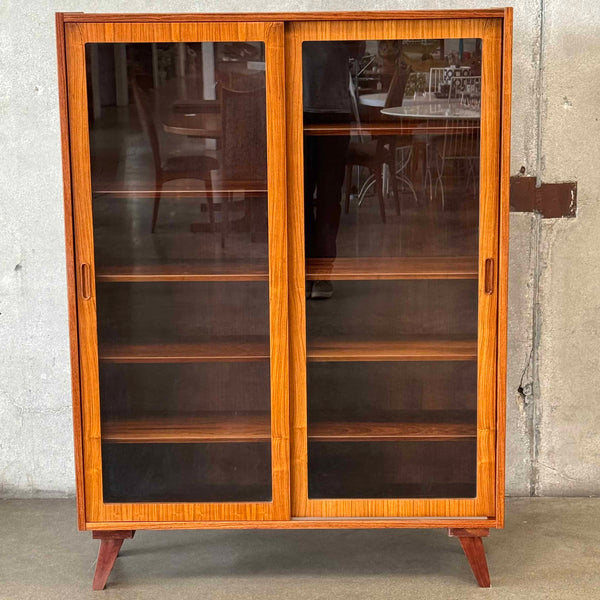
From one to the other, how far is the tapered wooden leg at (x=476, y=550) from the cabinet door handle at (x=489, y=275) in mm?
715

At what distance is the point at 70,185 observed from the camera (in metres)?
2.53

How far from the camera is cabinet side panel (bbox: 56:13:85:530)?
2.46m

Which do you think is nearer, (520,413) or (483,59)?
(483,59)

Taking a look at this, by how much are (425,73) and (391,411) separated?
999 millimetres

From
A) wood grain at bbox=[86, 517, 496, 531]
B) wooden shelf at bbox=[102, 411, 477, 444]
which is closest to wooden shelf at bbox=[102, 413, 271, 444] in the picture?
wooden shelf at bbox=[102, 411, 477, 444]

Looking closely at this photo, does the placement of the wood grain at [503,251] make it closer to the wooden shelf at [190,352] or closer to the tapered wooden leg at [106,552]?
the wooden shelf at [190,352]

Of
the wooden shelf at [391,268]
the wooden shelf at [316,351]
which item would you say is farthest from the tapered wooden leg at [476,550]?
the wooden shelf at [391,268]

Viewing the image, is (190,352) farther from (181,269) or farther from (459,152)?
(459,152)

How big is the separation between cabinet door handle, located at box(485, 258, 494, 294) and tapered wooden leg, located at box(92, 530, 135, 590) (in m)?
1.27

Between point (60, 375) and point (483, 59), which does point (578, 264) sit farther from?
point (60, 375)

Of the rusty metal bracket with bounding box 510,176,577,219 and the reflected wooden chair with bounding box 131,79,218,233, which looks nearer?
the reflected wooden chair with bounding box 131,79,218,233

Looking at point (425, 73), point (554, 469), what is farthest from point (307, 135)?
point (554, 469)

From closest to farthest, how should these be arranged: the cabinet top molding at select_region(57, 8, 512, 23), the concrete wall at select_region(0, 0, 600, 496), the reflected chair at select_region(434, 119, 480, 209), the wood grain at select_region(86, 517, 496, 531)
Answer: the cabinet top molding at select_region(57, 8, 512, 23) → the reflected chair at select_region(434, 119, 480, 209) → the wood grain at select_region(86, 517, 496, 531) → the concrete wall at select_region(0, 0, 600, 496)

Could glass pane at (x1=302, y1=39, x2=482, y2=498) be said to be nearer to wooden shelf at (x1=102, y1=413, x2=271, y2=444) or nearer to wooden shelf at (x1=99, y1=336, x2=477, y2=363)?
wooden shelf at (x1=99, y1=336, x2=477, y2=363)
